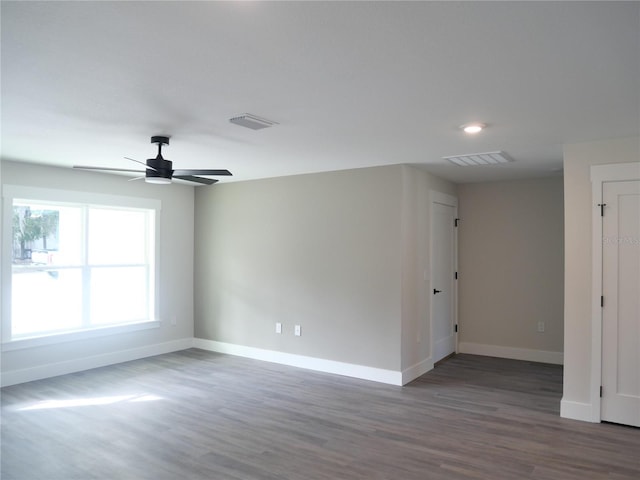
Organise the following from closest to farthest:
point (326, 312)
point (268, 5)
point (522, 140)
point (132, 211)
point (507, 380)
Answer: point (268, 5), point (522, 140), point (507, 380), point (326, 312), point (132, 211)

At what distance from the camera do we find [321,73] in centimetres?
247

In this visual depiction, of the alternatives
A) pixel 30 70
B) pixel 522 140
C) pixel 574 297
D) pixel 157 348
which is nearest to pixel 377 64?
pixel 30 70

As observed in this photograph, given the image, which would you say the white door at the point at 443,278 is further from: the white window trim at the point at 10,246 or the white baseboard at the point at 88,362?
the white window trim at the point at 10,246

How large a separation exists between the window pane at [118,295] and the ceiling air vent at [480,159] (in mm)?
4463

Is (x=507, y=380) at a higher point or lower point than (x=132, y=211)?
lower

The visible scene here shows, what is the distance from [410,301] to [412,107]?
9.04 feet

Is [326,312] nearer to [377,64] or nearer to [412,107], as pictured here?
[412,107]

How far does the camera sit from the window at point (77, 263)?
5.20 metres

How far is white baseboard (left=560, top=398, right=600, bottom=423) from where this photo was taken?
155 inches

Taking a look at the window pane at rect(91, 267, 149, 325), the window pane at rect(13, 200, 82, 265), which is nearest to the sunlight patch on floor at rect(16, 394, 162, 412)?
the window pane at rect(91, 267, 149, 325)

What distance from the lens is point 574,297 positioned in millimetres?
4035

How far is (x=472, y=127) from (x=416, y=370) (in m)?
2.99

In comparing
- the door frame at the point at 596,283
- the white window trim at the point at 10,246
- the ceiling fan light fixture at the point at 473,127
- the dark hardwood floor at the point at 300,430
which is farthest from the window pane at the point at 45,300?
the door frame at the point at 596,283

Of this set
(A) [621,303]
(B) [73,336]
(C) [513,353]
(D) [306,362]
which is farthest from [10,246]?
(C) [513,353]
